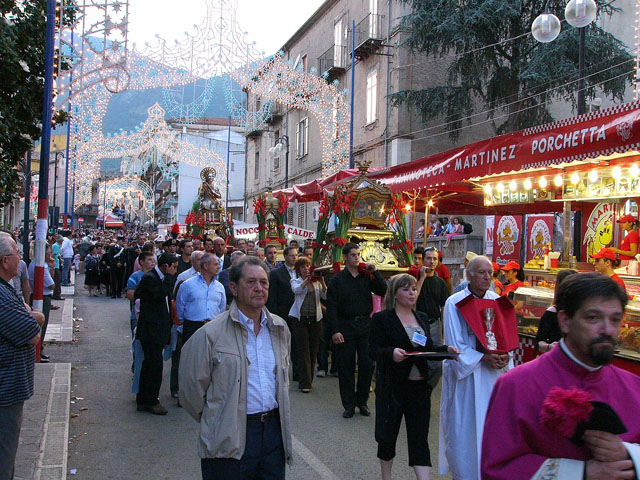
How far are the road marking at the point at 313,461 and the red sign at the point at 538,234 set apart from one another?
12.8 metres

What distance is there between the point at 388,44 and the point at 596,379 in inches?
978

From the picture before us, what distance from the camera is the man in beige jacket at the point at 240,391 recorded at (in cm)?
346

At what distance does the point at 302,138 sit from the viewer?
121 ft

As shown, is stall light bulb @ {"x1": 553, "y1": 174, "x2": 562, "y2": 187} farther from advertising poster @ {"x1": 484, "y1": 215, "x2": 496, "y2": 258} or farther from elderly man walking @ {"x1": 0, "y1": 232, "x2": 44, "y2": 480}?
advertising poster @ {"x1": 484, "y1": 215, "x2": 496, "y2": 258}

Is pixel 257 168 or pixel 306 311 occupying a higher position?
pixel 257 168

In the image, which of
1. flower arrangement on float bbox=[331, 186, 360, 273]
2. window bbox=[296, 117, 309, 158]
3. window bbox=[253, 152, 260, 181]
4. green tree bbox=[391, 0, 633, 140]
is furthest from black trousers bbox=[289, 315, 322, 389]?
window bbox=[253, 152, 260, 181]

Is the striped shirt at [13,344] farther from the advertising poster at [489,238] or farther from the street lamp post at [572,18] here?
the advertising poster at [489,238]

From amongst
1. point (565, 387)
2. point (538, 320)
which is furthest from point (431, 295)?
point (565, 387)

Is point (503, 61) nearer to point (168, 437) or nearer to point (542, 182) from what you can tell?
point (542, 182)

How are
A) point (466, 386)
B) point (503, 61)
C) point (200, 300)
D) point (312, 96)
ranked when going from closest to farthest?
point (466, 386) < point (200, 300) < point (312, 96) < point (503, 61)

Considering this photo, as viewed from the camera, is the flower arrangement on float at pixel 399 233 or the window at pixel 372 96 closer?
the flower arrangement on float at pixel 399 233

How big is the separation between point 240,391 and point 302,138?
33926 millimetres

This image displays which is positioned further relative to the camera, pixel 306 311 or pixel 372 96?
pixel 372 96

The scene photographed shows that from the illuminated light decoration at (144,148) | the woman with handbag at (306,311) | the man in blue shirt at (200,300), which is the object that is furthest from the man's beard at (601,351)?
the illuminated light decoration at (144,148)
